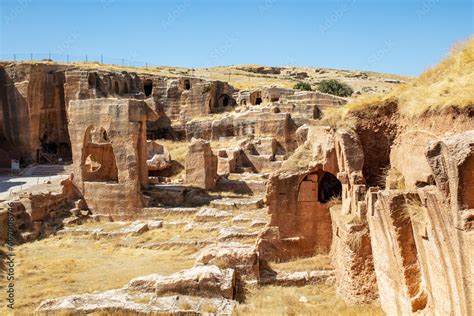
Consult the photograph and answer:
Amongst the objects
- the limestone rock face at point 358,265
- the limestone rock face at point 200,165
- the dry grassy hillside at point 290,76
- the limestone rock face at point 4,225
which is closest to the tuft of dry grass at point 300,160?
the limestone rock face at point 358,265

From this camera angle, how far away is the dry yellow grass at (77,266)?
12210 millimetres

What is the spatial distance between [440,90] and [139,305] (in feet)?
25.4

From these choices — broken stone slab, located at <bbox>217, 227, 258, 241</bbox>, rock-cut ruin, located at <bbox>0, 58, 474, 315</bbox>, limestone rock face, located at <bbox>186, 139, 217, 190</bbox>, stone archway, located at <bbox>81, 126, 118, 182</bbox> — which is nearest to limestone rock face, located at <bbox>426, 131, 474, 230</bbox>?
rock-cut ruin, located at <bbox>0, 58, 474, 315</bbox>

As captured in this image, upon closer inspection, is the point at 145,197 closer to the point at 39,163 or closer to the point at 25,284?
the point at 25,284

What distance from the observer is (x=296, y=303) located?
10.6 m

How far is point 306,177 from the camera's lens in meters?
13.4

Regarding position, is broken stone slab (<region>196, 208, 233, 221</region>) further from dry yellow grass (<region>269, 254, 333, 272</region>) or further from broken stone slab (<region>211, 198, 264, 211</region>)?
dry yellow grass (<region>269, 254, 333, 272</region>)

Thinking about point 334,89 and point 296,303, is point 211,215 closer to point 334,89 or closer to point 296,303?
point 296,303

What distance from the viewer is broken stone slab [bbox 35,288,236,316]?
9547 millimetres

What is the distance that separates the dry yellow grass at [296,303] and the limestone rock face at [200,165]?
39.4 ft

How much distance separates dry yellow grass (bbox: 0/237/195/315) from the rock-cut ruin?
0.87 meters

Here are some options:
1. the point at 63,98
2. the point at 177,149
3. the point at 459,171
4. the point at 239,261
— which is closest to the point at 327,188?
the point at 239,261

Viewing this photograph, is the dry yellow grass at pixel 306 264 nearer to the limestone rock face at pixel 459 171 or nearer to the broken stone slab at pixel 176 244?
the broken stone slab at pixel 176 244

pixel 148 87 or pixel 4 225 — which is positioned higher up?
pixel 148 87
